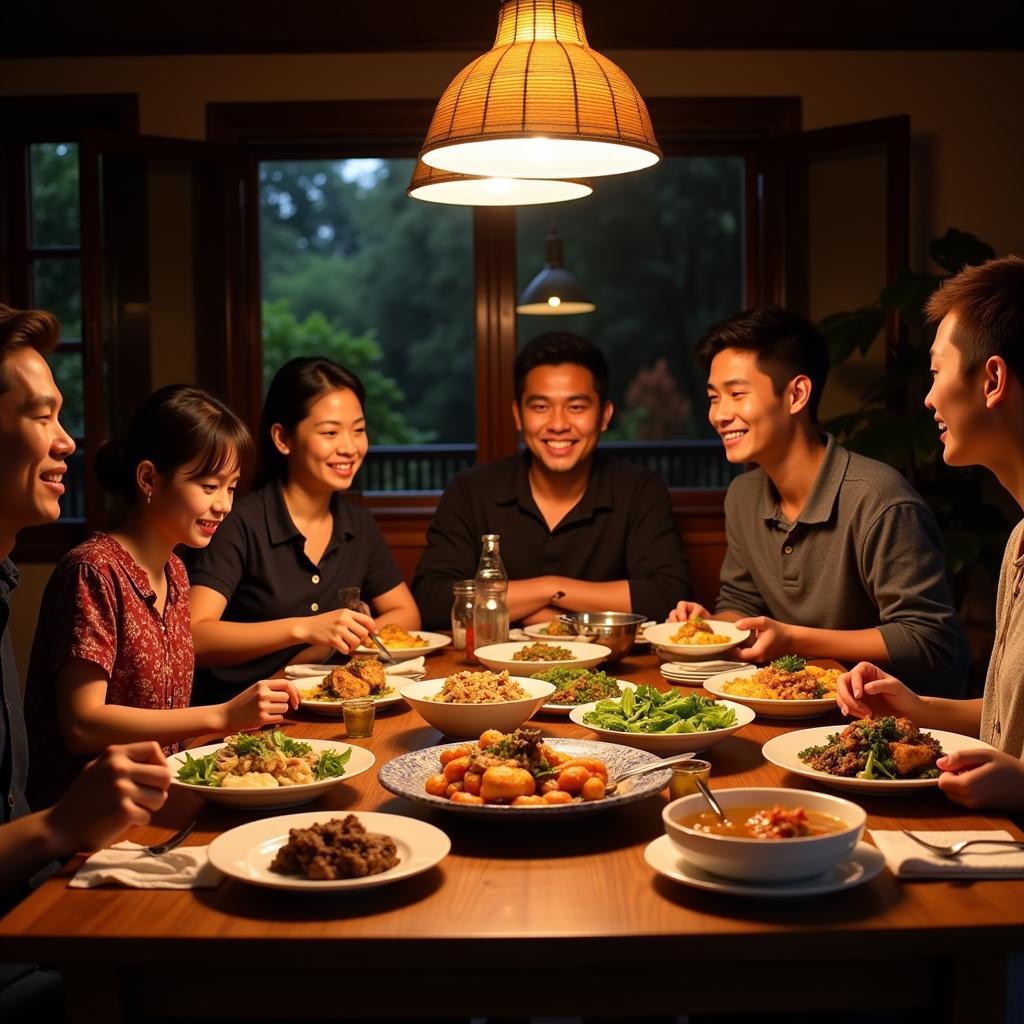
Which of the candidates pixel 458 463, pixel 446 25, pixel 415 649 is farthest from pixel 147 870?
pixel 458 463

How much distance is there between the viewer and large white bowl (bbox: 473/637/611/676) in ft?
7.66

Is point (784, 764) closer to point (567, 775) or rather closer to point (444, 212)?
point (567, 775)

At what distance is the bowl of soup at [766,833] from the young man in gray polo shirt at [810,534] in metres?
1.01

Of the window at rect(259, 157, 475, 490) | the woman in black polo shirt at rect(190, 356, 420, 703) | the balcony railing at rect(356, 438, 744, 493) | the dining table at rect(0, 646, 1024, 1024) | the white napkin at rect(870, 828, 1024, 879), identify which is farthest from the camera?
the window at rect(259, 157, 475, 490)

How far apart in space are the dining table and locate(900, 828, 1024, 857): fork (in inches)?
1.9

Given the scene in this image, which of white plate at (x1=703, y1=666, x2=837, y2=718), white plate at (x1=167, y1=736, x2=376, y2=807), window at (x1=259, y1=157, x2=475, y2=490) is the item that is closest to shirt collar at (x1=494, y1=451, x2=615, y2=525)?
white plate at (x1=703, y1=666, x2=837, y2=718)

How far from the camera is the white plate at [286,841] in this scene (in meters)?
1.27

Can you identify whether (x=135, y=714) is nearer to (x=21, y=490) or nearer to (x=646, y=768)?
(x=21, y=490)

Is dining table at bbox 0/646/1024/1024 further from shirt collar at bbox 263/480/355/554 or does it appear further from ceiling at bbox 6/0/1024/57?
ceiling at bbox 6/0/1024/57

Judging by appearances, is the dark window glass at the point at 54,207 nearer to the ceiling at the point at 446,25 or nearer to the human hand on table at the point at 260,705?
the ceiling at the point at 446,25

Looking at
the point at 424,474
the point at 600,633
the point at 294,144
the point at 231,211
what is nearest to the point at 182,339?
the point at 231,211

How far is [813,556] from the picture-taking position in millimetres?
2871

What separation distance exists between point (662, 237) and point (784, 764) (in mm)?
7805

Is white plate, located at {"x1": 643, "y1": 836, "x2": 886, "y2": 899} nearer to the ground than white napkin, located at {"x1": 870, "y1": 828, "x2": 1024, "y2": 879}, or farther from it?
farther from it
